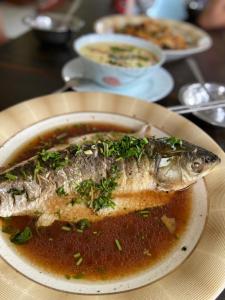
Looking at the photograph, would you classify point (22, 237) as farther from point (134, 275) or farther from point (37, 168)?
point (134, 275)

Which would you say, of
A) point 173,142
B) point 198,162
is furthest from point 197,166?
point 173,142

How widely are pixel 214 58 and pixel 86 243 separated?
5.37 ft

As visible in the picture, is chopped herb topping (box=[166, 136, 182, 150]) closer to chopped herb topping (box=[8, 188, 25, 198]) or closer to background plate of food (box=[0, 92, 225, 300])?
background plate of food (box=[0, 92, 225, 300])

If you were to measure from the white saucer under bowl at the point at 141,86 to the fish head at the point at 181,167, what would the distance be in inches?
19.8

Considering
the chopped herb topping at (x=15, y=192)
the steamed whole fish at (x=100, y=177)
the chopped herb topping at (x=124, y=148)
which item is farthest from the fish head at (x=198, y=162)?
the chopped herb topping at (x=15, y=192)

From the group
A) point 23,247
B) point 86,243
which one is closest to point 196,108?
point 86,243

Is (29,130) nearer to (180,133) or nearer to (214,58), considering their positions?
(180,133)

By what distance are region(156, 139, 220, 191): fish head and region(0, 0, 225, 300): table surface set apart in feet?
1.09

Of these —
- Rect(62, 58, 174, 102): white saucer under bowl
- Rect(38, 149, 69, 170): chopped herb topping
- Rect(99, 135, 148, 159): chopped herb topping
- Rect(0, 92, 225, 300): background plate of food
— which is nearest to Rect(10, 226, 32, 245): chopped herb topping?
Rect(0, 92, 225, 300): background plate of food

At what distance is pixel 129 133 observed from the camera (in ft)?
4.95

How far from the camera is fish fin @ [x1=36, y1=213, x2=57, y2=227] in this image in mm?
1137

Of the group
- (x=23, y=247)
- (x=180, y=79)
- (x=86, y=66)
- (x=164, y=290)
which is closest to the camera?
(x=164, y=290)

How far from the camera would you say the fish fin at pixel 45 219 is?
114 cm

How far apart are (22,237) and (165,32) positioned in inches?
67.0
